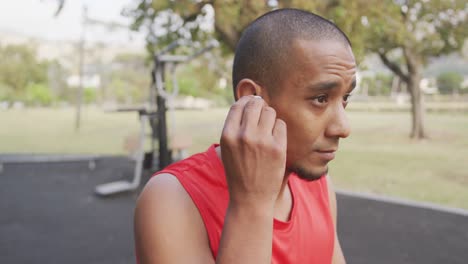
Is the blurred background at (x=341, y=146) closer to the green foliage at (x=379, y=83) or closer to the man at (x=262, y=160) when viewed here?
the man at (x=262, y=160)

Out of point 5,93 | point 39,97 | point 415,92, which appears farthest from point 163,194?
point 5,93

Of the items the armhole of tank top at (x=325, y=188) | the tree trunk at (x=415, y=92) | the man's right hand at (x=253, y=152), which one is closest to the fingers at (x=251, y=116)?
the man's right hand at (x=253, y=152)

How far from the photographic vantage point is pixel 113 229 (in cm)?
457

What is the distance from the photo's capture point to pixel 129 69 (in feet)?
225

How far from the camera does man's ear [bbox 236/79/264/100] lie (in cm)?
108

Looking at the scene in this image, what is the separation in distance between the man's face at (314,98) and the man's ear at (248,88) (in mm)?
42

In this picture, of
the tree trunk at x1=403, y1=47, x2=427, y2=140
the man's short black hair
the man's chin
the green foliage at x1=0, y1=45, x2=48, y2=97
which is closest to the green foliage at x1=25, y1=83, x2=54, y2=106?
the green foliage at x1=0, y1=45, x2=48, y2=97

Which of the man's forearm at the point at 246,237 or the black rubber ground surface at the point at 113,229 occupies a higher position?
the man's forearm at the point at 246,237

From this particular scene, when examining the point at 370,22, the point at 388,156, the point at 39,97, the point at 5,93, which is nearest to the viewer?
the point at 370,22

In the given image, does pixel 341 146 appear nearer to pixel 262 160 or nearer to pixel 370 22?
pixel 370 22

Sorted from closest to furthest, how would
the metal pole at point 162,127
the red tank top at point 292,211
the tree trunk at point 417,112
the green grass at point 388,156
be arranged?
the red tank top at point 292,211 → the metal pole at point 162,127 → the green grass at point 388,156 → the tree trunk at point 417,112

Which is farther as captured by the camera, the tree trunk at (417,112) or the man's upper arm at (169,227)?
the tree trunk at (417,112)

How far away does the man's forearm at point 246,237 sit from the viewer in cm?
79

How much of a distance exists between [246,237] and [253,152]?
168 mm
